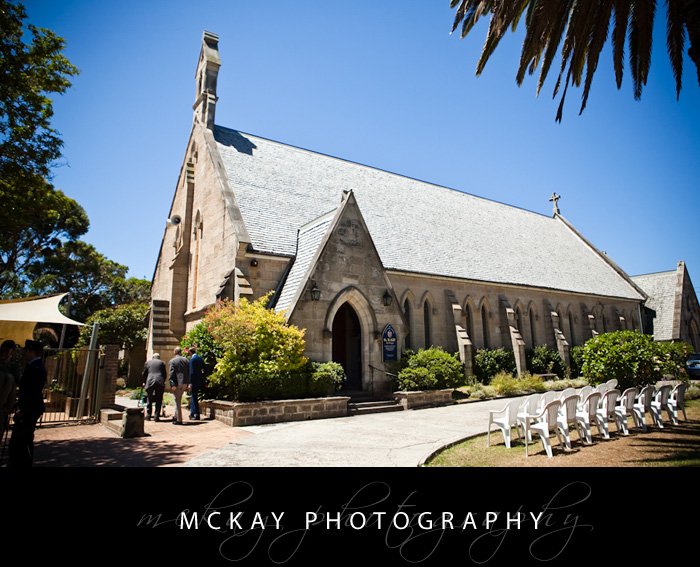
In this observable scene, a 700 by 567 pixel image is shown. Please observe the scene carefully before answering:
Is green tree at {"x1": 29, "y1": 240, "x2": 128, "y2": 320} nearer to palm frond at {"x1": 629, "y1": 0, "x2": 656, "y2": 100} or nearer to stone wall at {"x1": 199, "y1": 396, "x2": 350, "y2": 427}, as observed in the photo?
stone wall at {"x1": 199, "y1": 396, "x2": 350, "y2": 427}

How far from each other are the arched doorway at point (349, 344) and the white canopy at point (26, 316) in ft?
A: 31.8

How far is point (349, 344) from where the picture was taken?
17984mm

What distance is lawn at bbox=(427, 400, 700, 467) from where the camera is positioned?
744 centimetres

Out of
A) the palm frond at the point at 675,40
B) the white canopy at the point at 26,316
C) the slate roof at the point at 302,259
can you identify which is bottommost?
the white canopy at the point at 26,316

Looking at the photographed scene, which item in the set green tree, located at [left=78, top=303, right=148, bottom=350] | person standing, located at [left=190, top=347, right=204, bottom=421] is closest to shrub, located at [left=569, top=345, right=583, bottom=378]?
person standing, located at [left=190, top=347, right=204, bottom=421]

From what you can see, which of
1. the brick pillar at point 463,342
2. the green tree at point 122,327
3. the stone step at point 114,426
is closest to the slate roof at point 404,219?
the brick pillar at point 463,342

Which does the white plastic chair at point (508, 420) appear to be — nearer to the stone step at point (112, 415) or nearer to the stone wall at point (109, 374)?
the stone step at point (112, 415)

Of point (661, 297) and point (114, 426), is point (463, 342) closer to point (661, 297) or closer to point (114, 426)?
point (114, 426)

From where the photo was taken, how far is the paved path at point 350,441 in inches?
293

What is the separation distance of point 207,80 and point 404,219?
13577mm

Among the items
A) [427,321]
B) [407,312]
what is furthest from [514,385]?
[407,312]

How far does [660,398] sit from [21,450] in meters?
14.5

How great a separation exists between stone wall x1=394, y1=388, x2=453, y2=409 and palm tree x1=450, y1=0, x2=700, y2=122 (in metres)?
10.3
